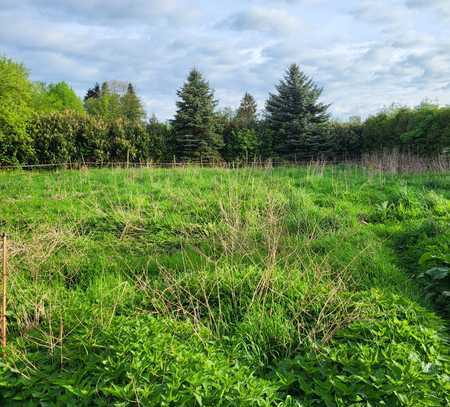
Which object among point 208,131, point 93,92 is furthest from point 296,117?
point 93,92

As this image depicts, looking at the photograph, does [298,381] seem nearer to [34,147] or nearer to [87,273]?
[87,273]

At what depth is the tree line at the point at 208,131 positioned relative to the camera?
14164 mm

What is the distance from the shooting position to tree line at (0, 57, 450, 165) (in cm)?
1416

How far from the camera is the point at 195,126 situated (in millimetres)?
19859

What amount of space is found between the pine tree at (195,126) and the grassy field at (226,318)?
47.1 ft

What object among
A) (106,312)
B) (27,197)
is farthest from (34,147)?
(106,312)

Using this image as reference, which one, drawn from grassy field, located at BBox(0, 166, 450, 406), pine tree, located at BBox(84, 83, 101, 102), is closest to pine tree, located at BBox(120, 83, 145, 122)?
pine tree, located at BBox(84, 83, 101, 102)

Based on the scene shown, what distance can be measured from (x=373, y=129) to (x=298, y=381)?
17.6m

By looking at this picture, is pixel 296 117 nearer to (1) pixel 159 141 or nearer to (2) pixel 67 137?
(1) pixel 159 141

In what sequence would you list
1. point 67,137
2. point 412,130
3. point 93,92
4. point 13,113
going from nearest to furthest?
point 13,113
point 412,130
point 67,137
point 93,92

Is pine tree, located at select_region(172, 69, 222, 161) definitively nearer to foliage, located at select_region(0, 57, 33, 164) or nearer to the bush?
the bush

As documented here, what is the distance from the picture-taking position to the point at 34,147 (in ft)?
49.5

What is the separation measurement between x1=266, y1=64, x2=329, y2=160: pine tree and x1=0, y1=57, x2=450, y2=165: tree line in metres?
0.06

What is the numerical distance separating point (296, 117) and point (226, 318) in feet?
63.1
